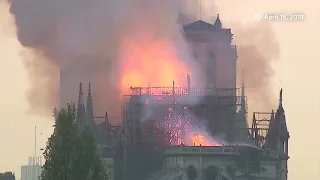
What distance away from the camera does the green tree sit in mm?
126875

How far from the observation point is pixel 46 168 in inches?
5000

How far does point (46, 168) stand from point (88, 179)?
11.5 ft

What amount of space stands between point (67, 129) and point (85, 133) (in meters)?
2.35

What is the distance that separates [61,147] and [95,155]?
10.6 ft

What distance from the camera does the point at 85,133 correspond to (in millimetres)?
130125

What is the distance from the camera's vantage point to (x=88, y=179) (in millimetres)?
127500

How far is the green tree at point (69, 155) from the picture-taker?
126875mm

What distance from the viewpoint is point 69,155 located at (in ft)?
420

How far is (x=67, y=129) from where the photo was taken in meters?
128

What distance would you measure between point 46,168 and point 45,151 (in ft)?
6.85

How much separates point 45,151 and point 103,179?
5.36 meters

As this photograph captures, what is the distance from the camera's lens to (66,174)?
127m

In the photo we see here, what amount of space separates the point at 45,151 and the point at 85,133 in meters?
3.78
